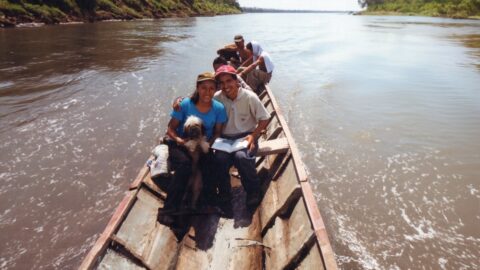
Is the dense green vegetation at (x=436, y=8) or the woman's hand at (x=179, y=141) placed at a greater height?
the dense green vegetation at (x=436, y=8)

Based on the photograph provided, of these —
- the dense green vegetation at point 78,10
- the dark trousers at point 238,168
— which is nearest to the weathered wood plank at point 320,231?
the dark trousers at point 238,168

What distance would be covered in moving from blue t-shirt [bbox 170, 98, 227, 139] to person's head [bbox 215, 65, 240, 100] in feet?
0.69

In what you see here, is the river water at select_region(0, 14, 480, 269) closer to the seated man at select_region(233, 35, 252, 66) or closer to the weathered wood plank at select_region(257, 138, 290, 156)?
the weathered wood plank at select_region(257, 138, 290, 156)

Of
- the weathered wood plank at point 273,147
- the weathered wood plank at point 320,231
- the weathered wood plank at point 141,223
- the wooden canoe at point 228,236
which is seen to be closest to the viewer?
the weathered wood plank at point 320,231

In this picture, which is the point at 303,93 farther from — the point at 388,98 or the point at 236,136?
the point at 236,136

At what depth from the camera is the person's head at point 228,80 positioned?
14.1ft

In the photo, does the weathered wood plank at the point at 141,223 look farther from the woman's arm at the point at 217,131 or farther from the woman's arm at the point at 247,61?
the woman's arm at the point at 247,61

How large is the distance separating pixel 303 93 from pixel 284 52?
11.9 metres

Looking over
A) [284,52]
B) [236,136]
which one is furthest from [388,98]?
[284,52]

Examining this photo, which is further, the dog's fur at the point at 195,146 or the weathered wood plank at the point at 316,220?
the dog's fur at the point at 195,146

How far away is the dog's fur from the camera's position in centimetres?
418

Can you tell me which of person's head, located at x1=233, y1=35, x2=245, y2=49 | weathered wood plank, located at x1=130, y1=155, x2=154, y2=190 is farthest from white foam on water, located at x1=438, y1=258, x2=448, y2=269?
person's head, located at x1=233, y1=35, x2=245, y2=49

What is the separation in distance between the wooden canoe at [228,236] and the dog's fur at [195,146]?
14.4 inches

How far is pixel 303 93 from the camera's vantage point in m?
13.4
